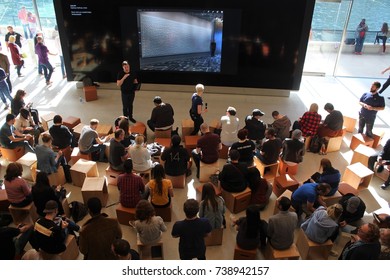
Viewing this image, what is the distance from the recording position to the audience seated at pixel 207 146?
6000mm

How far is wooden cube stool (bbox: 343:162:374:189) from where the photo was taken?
6152mm

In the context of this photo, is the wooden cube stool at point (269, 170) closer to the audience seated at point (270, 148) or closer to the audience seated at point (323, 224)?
the audience seated at point (270, 148)

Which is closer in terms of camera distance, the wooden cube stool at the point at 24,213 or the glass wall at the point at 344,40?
the wooden cube stool at the point at 24,213

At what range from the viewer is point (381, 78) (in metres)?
11.8

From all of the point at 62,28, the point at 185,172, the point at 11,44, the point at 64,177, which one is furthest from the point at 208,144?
the point at 11,44

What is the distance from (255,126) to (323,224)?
8.96 ft

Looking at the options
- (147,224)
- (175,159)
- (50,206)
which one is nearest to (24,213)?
(50,206)

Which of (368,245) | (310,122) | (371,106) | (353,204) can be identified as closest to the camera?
(368,245)

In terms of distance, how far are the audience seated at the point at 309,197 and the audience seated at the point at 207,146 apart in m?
1.51

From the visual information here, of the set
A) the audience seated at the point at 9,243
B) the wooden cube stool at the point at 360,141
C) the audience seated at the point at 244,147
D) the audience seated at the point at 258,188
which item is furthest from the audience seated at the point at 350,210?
the audience seated at the point at 9,243

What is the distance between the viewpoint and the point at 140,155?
5805 mm

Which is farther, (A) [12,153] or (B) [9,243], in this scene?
(A) [12,153]

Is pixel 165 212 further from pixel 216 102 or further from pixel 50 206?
pixel 216 102

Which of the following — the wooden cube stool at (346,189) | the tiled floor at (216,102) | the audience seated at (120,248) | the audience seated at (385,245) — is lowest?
the tiled floor at (216,102)
